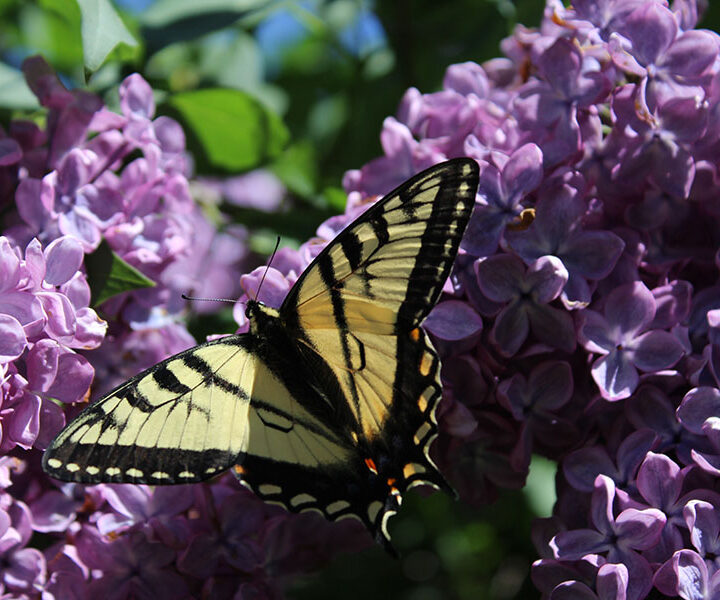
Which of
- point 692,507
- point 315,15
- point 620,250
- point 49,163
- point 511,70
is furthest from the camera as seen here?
point 315,15

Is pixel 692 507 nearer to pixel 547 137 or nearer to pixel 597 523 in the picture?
pixel 597 523

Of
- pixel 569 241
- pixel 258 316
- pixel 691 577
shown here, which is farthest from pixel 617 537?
pixel 258 316

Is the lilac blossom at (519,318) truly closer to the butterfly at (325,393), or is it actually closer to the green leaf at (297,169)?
the butterfly at (325,393)

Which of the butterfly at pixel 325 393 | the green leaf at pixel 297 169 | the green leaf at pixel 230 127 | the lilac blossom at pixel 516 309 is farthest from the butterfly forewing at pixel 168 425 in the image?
the green leaf at pixel 297 169

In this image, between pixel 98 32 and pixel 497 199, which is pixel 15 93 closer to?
pixel 98 32

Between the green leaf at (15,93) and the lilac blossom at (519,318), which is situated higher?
the green leaf at (15,93)

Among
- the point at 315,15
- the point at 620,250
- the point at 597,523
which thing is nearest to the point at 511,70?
the point at 620,250

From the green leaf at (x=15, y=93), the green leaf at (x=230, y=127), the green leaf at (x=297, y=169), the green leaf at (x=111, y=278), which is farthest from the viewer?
the green leaf at (x=297, y=169)
